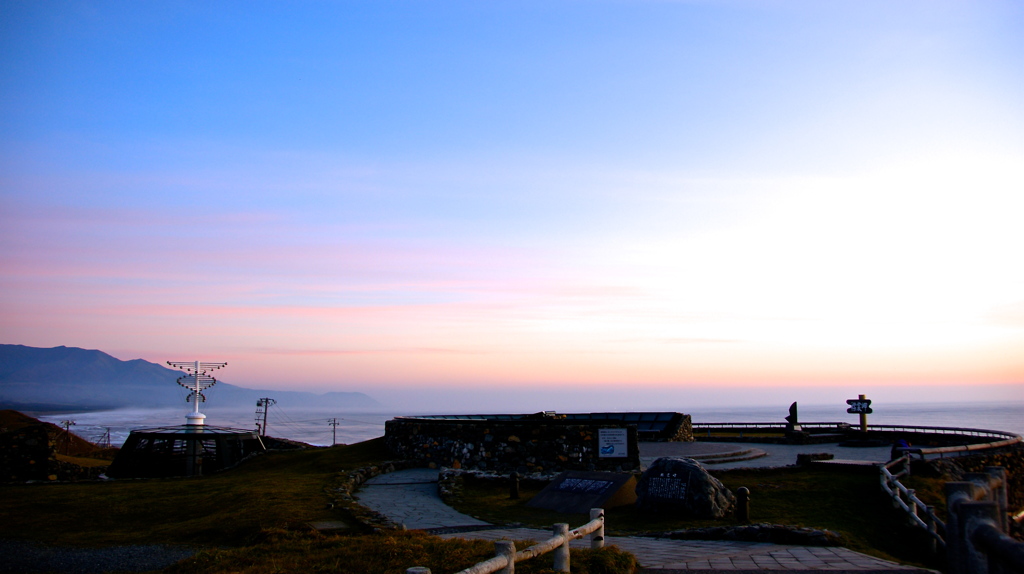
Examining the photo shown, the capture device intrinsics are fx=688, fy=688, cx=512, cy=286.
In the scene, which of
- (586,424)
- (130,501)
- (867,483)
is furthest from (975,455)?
(130,501)

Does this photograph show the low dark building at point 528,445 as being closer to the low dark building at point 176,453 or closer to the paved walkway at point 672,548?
the paved walkway at point 672,548

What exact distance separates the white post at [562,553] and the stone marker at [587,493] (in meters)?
6.01

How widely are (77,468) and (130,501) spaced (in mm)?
7694

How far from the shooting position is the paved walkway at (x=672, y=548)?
843cm

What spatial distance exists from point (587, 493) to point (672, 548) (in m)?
3.95

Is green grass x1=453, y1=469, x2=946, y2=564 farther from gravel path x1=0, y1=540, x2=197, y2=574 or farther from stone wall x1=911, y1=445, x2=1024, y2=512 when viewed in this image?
gravel path x1=0, y1=540, x2=197, y2=574

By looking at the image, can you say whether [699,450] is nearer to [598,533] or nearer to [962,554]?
[598,533]

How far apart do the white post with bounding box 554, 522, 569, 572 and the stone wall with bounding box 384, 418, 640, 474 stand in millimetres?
9899

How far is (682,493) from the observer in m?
12.9

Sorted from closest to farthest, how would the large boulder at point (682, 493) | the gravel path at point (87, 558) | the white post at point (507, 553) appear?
the white post at point (507, 553) < the gravel path at point (87, 558) < the large boulder at point (682, 493)

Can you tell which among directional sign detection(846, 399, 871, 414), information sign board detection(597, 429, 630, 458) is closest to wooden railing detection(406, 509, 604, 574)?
information sign board detection(597, 429, 630, 458)

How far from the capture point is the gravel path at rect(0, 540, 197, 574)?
30.4 ft

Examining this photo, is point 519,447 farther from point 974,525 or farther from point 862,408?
point 862,408

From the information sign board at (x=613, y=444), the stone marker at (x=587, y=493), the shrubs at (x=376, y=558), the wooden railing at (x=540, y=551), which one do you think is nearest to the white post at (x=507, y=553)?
the wooden railing at (x=540, y=551)
